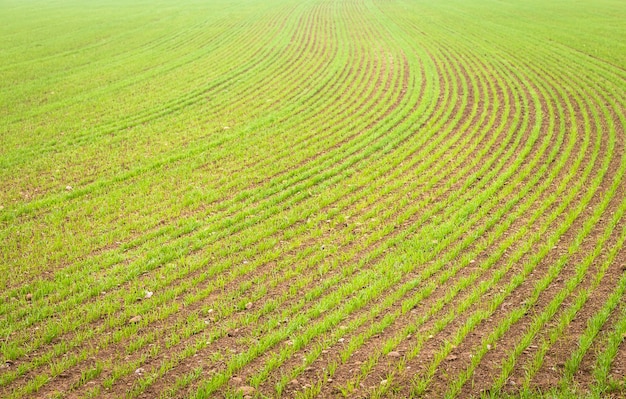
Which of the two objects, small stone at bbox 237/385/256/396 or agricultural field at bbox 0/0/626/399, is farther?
agricultural field at bbox 0/0/626/399

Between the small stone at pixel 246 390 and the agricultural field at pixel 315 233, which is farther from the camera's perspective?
the agricultural field at pixel 315 233

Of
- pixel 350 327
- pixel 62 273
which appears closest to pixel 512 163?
pixel 350 327

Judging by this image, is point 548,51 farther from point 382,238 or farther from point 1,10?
point 1,10

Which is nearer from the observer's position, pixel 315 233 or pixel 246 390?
pixel 246 390

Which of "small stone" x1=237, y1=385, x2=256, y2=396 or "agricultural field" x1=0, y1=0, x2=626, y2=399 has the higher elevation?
"agricultural field" x1=0, y1=0, x2=626, y2=399

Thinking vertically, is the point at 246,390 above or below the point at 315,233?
below
